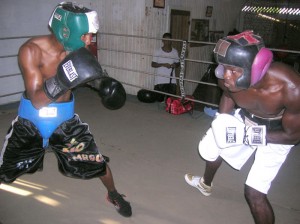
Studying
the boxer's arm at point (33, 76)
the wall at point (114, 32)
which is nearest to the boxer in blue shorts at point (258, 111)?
the boxer's arm at point (33, 76)

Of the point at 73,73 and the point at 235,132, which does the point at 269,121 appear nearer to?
the point at 235,132

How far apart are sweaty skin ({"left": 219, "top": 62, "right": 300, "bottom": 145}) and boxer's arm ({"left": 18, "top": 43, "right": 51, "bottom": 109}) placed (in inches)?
40.2

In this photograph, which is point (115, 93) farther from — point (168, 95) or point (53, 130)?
point (168, 95)

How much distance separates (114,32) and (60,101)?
3.85 m

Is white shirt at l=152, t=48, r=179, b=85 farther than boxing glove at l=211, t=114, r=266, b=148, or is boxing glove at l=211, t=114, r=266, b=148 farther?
white shirt at l=152, t=48, r=179, b=85

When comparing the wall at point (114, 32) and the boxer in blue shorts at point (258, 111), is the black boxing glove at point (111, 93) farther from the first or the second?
the wall at point (114, 32)

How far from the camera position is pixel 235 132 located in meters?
1.78

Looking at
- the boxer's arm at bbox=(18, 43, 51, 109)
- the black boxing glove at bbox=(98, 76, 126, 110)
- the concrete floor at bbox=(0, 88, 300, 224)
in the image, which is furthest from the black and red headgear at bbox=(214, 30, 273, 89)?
the concrete floor at bbox=(0, 88, 300, 224)

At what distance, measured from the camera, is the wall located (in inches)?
173

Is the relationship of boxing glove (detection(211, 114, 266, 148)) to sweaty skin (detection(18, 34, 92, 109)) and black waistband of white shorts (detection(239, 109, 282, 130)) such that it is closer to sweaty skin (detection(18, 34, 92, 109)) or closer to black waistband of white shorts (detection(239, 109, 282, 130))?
black waistband of white shorts (detection(239, 109, 282, 130))

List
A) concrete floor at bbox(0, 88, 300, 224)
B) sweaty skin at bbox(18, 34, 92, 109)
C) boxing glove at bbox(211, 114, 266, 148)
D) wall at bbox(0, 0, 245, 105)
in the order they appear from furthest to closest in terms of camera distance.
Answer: wall at bbox(0, 0, 245, 105) < concrete floor at bbox(0, 88, 300, 224) < boxing glove at bbox(211, 114, 266, 148) < sweaty skin at bbox(18, 34, 92, 109)

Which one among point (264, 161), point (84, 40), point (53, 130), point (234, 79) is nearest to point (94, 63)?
point (84, 40)

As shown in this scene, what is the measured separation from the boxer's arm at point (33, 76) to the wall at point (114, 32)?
9.48 feet

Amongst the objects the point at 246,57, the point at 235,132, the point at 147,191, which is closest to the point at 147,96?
the point at 147,191
